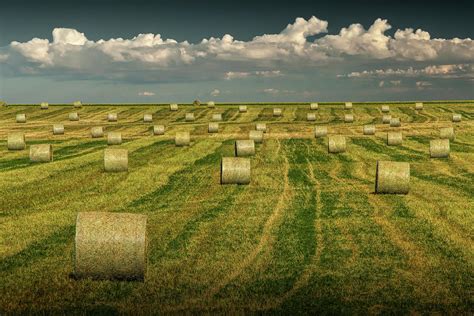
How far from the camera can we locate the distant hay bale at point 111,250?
11.9 metres

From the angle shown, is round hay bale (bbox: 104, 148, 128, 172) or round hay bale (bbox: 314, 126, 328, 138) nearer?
round hay bale (bbox: 104, 148, 128, 172)

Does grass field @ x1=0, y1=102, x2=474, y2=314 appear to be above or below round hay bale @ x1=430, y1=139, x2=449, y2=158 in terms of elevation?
below

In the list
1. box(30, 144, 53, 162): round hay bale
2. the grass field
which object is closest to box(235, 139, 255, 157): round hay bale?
the grass field

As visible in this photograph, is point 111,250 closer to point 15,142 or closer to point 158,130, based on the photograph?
point 15,142

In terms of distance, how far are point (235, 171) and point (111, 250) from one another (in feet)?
41.0

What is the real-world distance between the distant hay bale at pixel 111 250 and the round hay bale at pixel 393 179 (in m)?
12.4

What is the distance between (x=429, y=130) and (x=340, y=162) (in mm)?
21971

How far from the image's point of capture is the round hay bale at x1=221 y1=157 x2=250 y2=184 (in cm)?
2403

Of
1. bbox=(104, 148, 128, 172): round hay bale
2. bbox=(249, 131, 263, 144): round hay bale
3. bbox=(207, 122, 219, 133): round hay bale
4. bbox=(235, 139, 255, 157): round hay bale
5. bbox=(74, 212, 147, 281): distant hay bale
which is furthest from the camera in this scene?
bbox=(207, 122, 219, 133): round hay bale

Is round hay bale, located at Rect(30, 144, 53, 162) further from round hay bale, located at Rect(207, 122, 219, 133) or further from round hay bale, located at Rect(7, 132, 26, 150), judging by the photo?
round hay bale, located at Rect(207, 122, 219, 133)

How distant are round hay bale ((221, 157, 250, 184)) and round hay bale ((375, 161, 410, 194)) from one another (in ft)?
18.1

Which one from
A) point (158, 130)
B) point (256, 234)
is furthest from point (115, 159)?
point (158, 130)

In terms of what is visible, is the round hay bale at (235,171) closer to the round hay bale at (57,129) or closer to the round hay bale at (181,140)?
the round hay bale at (181,140)

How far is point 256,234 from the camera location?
15.8 m
